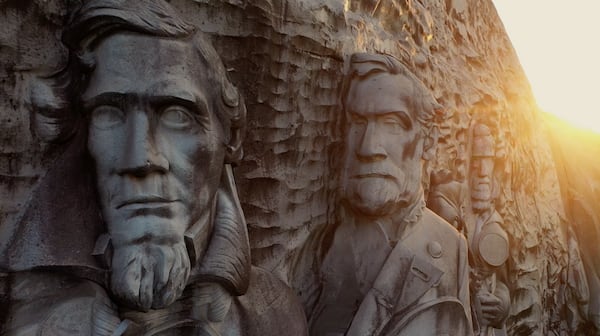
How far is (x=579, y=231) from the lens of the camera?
4660 millimetres

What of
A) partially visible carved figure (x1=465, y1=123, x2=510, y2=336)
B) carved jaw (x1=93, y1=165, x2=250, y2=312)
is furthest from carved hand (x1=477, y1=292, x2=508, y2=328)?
carved jaw (x1=93, y1=165, x2=250, y2=312)

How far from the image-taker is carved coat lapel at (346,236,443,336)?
2.26 metres

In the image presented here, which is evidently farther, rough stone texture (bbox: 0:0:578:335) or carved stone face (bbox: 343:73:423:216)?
carved stone face (bbox: 343:73:423:216)

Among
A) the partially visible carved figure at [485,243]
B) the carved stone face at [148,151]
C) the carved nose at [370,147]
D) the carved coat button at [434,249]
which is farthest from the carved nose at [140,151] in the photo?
the partially visible carved figure at [485,243]

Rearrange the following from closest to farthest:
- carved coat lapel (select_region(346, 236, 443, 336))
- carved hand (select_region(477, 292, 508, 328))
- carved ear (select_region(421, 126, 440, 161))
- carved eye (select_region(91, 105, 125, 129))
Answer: carved eye (select_region(91, 105, 125, 129)), carved coat lapel (select_region(346, 236, 443, 336)), carved ear (select_region(421, 126, 440, 161)), carved hand (select_region(477, 292, 508, 328))

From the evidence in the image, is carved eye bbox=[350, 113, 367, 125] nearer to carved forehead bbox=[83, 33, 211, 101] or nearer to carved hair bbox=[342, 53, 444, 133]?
carved hair bbox=[342, 53, 444, 133]

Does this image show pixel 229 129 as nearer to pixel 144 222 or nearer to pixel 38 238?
pixel 144 222

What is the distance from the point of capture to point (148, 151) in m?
1.58

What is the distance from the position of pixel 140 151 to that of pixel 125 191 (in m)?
0.11

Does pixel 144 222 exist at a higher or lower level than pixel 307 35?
lower

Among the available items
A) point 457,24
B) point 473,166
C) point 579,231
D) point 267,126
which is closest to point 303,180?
point 267,126

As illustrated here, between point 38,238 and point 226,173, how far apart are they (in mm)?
533

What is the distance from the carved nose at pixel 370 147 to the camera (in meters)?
2.30

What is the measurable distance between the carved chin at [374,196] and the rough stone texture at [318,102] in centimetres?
14
